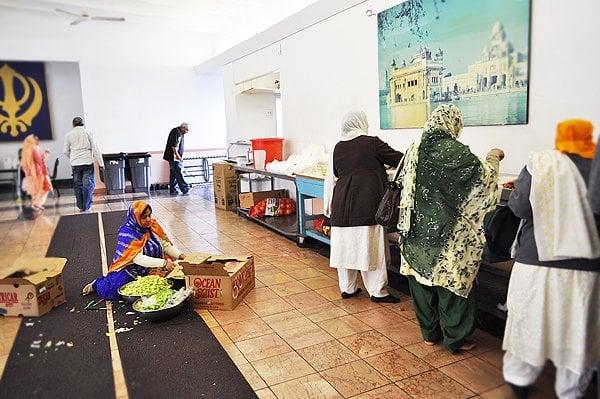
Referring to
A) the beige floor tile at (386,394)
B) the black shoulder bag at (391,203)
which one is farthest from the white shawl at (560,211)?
the black shoulder bag at (391,203)

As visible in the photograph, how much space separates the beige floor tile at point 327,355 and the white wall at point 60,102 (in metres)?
1.78

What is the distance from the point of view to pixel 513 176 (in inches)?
106

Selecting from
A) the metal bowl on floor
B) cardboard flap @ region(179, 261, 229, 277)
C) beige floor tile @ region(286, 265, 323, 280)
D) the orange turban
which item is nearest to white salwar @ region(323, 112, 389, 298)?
beige floor tile @ region(286, 265, 323, 280)

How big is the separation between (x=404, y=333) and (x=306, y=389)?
30.0 inches

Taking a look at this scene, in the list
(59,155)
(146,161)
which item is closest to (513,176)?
(59,155)

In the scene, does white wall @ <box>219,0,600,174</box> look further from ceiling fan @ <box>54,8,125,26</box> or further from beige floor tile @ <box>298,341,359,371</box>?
beige floor tile @ <box>298,341,359,371</box>

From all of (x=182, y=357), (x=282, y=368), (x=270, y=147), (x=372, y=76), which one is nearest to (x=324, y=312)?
(x=282, y=368)

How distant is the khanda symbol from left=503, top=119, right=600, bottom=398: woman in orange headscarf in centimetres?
120

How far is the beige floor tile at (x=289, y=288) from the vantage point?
3.22 meters

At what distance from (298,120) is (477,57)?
113 inches

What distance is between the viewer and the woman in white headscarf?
Answer: 2.89m

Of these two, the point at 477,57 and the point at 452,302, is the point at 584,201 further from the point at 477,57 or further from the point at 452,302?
the point at 477,57

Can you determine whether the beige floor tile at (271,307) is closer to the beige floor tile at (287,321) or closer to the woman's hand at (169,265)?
the beige floor tile at (287,321)

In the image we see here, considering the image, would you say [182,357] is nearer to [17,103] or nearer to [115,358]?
[115,358]
